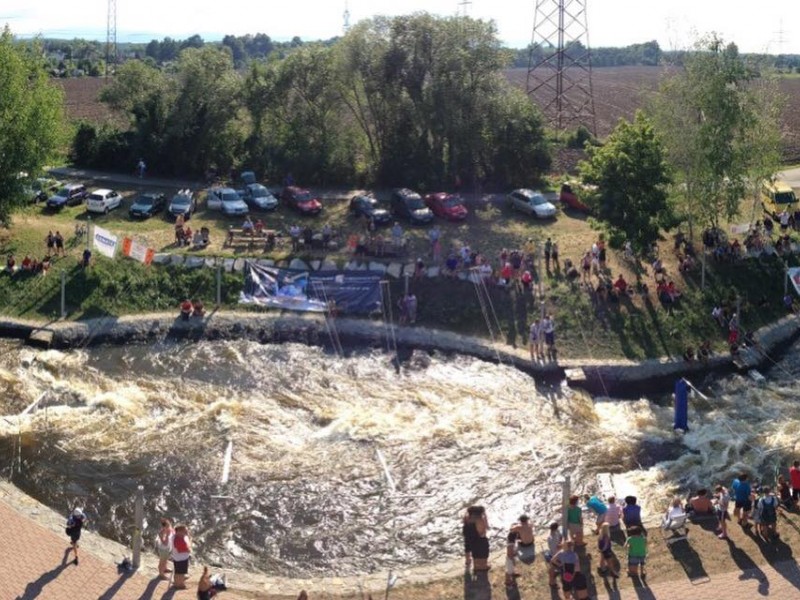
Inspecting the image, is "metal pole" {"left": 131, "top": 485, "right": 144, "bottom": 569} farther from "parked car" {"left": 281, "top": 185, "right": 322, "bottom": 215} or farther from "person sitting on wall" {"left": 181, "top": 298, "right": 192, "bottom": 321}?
"parked car" {"left": 281, "top": 185, "right": 322, "bottom": 215}

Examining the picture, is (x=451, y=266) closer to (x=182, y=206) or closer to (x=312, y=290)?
(x=312, y=290)

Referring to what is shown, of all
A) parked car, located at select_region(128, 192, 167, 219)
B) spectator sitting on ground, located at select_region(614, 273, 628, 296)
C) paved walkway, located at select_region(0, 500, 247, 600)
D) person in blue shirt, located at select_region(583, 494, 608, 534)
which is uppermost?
parked car, located at select_region(128, 192, 167, 219)

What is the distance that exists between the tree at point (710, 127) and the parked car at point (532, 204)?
5960 millimetres

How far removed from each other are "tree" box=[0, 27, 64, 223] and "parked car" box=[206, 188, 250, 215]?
6.60 meters

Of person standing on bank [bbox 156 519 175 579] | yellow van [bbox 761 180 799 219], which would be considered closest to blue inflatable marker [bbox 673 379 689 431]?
person standing on bank [bbox 156 519 175 579]

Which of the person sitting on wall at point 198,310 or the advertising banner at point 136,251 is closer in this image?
the person sitting on wall at point 198,310

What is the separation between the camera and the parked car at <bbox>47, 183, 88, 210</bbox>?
41531 mm

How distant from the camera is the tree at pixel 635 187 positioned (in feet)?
114

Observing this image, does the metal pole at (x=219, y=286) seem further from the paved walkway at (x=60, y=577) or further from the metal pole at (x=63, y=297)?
the paved walkway at (x=60, y=577)

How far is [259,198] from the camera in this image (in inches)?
1686

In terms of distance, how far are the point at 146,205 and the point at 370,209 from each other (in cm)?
937

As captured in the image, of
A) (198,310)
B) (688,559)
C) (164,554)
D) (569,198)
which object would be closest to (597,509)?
(688,559)

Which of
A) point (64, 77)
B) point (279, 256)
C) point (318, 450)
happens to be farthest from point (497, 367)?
point (64, 77)

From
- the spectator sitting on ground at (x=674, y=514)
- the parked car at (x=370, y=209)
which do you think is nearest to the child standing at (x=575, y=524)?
the spectator sitting on ground at (x=674, y=514)
